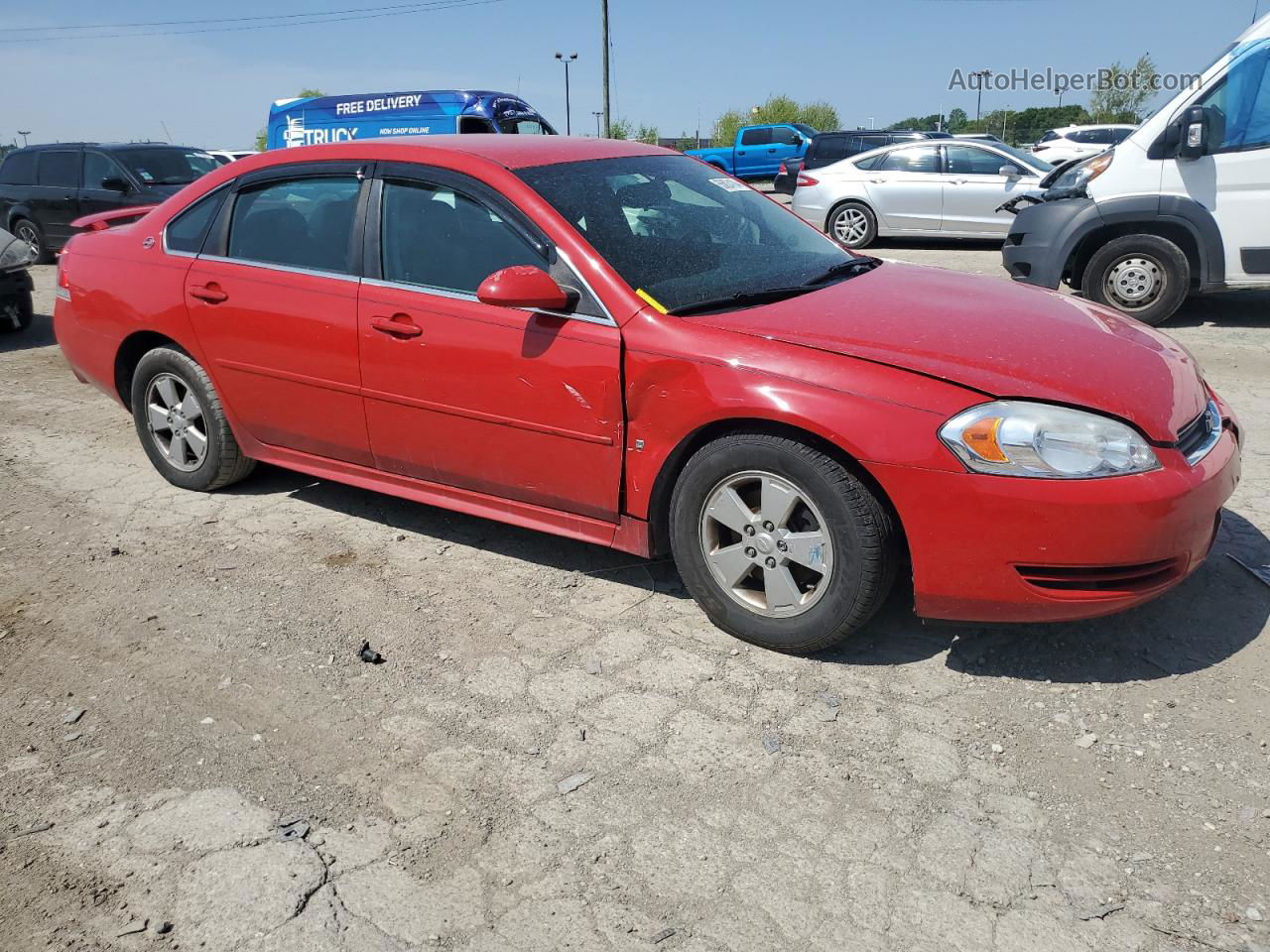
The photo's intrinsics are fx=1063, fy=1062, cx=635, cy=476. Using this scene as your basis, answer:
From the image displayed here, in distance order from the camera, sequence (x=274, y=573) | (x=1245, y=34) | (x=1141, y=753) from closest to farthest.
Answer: (x=1141, y=753)
(x=274, y=573)
(x=1245, y=34)

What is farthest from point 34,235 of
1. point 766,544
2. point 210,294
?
point 766,544

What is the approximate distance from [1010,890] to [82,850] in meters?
2.23

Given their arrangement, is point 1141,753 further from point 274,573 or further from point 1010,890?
point 274,573

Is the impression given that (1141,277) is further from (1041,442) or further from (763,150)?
(763,150)

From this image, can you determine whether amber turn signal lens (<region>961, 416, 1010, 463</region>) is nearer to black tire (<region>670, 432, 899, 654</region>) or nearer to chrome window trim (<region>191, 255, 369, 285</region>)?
black tire (<region>670, 432, 899, 654</region>)

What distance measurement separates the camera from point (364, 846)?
8.63ft

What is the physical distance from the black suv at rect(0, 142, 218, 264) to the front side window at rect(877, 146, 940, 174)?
9.29 m

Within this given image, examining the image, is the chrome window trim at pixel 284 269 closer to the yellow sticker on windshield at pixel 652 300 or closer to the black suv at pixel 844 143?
the yellow sticker on windshield at pixel 652 300

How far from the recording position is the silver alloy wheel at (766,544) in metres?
3.29

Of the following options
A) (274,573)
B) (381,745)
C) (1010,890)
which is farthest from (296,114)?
(1010,890)

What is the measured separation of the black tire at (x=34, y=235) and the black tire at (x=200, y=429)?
11.8 meters

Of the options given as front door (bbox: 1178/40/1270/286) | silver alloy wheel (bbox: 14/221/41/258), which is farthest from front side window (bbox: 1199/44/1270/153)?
silver alloy wheel (bbox: 14/221/41/258)

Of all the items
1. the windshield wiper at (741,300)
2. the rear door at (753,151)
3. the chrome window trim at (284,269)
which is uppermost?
the rear door at (753,151)

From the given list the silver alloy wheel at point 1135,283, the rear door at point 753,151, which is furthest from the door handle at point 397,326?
the rear door at point 753,151
